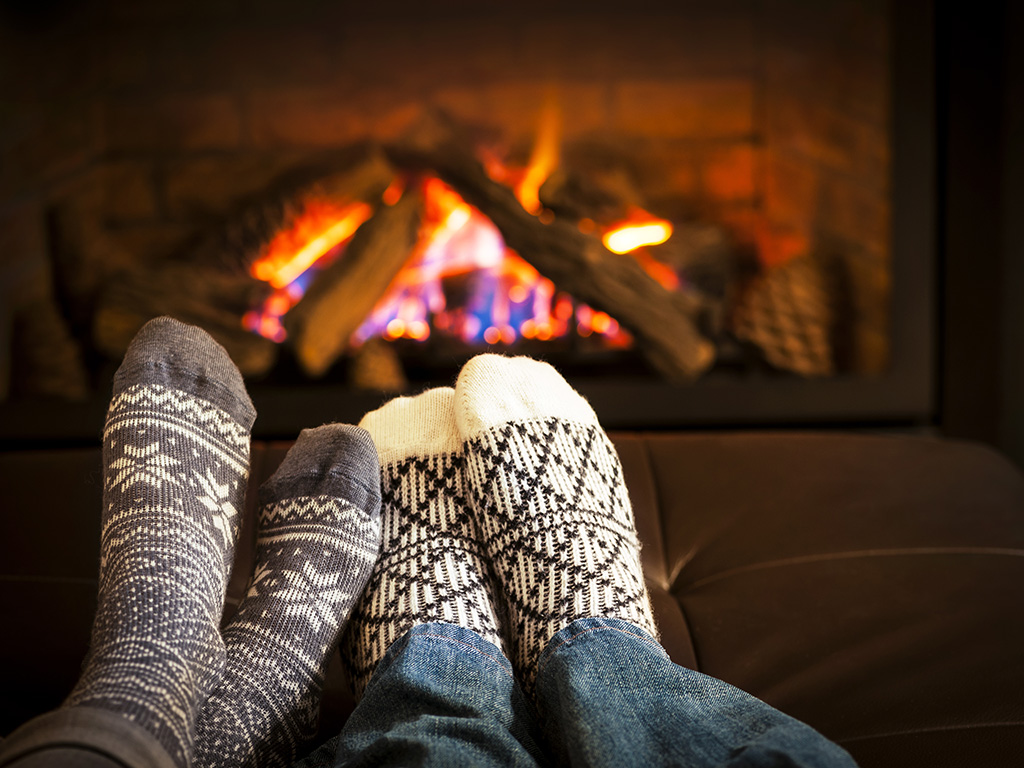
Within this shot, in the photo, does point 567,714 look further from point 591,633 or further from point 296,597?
point 296,597

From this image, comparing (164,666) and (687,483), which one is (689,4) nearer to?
(687,483)

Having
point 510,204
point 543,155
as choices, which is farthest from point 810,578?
point 543,155

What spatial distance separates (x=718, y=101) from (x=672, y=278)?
32cm

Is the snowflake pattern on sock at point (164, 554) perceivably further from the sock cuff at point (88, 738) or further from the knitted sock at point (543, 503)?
the knitted sock at point (543, 503)

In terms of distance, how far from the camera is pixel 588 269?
1250 mm

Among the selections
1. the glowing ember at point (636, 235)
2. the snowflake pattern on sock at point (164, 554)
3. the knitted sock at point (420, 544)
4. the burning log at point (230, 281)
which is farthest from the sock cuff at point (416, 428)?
the glowing ember at point (636, 235)

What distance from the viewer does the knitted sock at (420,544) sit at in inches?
25.8

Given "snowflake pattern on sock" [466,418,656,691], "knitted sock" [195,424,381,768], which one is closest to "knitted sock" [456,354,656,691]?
"snowflake pattern on sock" [466,418,656,691]

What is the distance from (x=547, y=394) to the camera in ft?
2.64

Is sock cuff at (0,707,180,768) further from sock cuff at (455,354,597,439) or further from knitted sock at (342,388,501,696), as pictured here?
sock cuff at (455,354,597,439)

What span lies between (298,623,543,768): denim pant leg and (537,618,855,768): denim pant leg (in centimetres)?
3

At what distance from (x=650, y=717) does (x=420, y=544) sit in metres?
0.31

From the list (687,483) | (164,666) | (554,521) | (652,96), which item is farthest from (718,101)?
(164,666)

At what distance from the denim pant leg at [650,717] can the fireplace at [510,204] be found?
75cm
